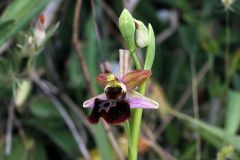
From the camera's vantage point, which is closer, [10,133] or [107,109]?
[107,109]

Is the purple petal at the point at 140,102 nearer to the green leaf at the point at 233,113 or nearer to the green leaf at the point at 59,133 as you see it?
the green leaf at the point at 233,113

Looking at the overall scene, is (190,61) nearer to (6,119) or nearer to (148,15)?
(148,15)

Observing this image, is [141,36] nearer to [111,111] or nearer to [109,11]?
[111,111]

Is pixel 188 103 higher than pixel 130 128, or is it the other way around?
pixel 130 128

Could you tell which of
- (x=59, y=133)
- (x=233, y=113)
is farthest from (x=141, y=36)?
(x=59, y=133)

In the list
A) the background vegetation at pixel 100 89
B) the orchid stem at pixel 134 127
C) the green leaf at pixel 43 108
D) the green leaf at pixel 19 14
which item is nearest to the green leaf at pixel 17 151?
the background vegetation at pixel 100 89

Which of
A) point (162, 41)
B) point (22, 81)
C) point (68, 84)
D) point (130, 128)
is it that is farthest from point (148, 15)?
point (130, 128)

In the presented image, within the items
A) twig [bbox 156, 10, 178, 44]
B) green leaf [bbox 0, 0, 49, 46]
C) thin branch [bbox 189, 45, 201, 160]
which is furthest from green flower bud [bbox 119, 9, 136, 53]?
twig [bbox 156, 10, 178, 44]
